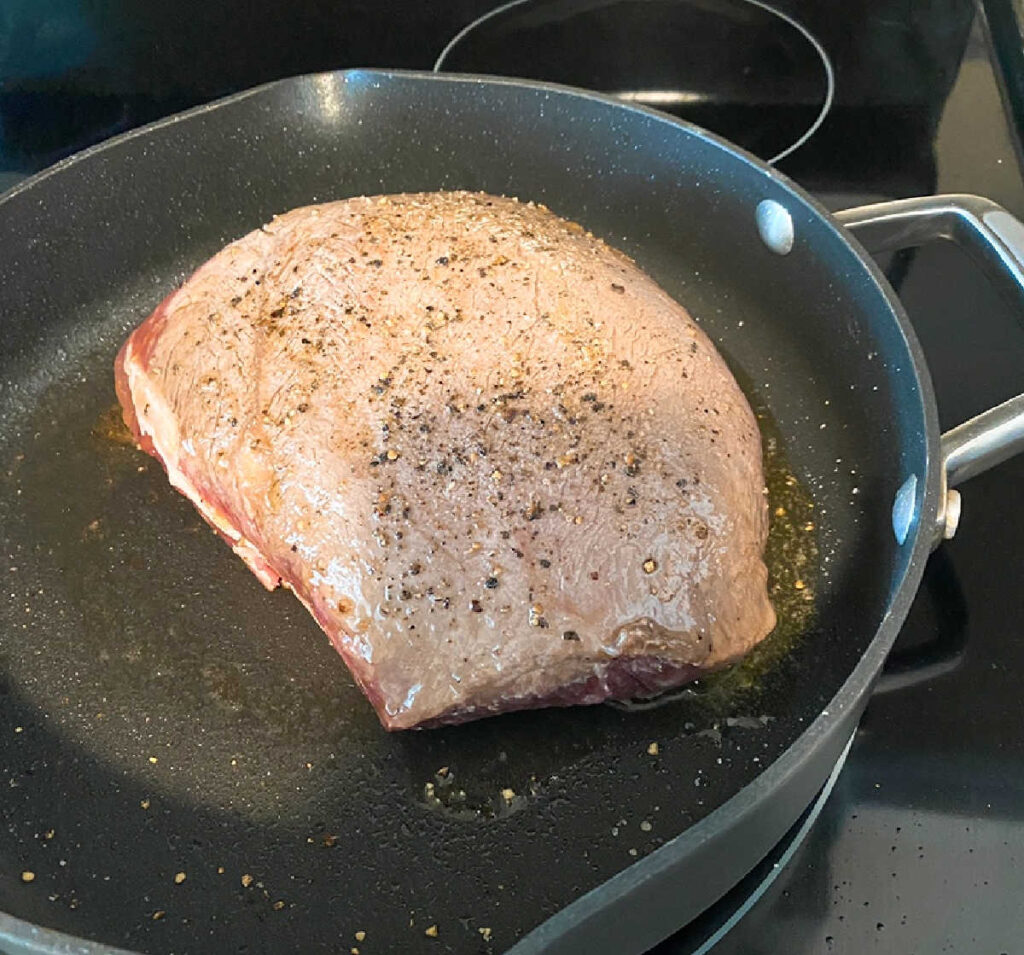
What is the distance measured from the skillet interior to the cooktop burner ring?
0.79ft

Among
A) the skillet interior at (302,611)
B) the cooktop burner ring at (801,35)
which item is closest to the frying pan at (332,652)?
the skillet interior at (302,611)

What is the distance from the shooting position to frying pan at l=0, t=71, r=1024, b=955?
0.99 m

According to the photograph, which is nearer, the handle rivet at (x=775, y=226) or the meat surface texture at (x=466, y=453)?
the meat surface texture at (x=466, y=453)

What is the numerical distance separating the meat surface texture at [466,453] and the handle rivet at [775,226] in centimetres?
22

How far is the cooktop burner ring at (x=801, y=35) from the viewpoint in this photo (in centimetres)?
161

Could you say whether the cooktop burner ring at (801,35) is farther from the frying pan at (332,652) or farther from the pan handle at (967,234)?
the pan handle at (967,234)

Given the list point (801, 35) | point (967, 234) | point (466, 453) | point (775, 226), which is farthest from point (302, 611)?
point (801, 35)

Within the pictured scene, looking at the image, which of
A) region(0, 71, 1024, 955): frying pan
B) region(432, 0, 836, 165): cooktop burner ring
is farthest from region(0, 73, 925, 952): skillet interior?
region(432, 0, 836, 165): cooktop burner ring

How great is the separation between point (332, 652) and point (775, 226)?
772 mm

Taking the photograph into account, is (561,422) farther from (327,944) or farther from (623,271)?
(327,944)

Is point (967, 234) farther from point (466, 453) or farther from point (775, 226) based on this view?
point (466, 453)

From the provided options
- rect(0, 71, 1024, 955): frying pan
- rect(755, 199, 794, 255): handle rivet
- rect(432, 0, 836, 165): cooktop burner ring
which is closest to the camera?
rect(0, 71, 1024, 955): frying pan

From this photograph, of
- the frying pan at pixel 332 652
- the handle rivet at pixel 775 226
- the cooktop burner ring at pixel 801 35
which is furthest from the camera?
the cooktop burner ring at pixel 801 35

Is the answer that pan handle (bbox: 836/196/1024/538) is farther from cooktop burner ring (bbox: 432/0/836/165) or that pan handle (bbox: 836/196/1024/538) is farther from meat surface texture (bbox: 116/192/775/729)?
cooktop burner ring (bbox: 432/0/836/165)
